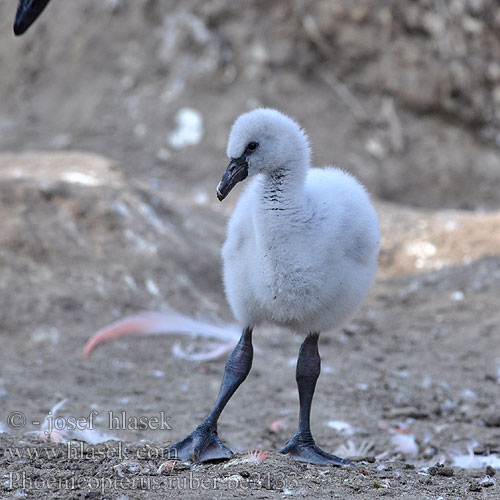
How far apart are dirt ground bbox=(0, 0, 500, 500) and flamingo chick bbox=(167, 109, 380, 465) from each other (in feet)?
1.50

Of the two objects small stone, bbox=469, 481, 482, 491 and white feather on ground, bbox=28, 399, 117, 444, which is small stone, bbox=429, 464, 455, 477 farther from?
white feather on ground, bbox=28, 399, 117, 444

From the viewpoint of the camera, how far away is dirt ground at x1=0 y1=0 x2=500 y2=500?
418cm

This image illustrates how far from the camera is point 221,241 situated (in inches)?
305

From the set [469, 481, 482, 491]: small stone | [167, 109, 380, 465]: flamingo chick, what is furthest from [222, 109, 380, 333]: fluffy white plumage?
[469, 481, 482, 491]: small stone

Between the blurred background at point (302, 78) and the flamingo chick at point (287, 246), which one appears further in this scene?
the blurred background at point (302, 78)

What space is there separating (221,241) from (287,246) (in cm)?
404

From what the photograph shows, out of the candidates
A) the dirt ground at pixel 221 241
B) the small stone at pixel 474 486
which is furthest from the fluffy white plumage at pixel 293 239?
the small stone at pixel 474 486

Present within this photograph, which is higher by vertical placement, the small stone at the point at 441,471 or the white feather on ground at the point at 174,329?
the white feather on ground at the point at 174,329

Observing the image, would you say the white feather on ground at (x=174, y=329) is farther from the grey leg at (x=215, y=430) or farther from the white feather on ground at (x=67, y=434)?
the grey leg at (x=215, y=430)

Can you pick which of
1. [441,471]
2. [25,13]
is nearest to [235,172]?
[25,13]

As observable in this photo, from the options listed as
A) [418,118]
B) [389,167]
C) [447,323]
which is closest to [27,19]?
[447,323]

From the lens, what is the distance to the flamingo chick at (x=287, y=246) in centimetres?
375

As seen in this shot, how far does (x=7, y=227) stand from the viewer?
21.5ft

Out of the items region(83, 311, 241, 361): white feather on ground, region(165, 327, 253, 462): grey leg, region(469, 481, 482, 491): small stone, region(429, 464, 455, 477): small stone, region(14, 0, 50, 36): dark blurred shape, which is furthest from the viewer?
region(83, 311, 241, 361): white feather on ground
